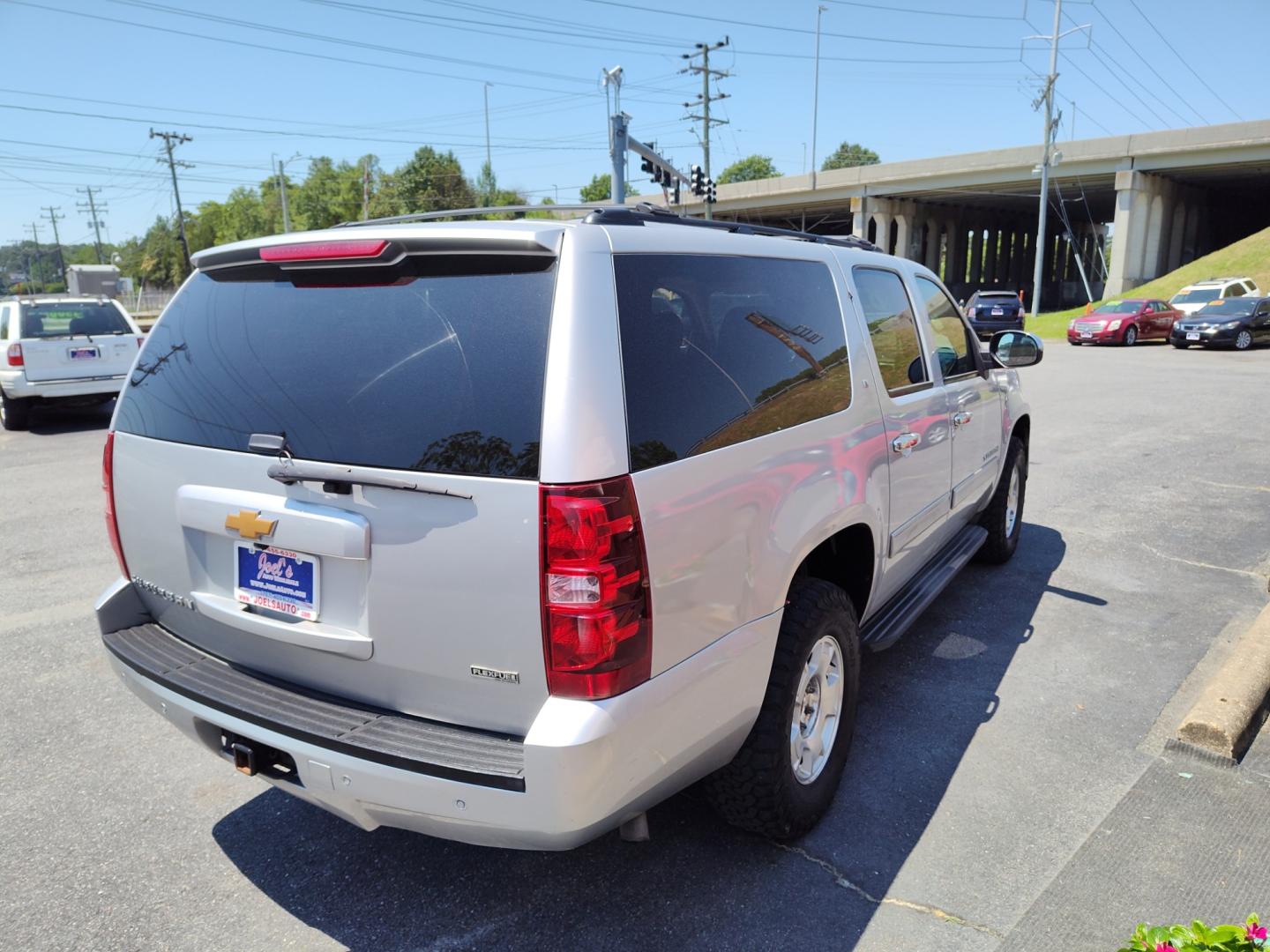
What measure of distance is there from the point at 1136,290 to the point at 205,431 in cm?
4533

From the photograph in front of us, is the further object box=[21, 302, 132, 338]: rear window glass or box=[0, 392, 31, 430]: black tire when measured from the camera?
box=[0, 392, 31, 430]: black tire

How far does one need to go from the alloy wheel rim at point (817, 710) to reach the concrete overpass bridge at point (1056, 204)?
143ft

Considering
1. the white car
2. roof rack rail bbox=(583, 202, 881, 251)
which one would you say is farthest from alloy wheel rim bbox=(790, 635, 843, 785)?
the white car

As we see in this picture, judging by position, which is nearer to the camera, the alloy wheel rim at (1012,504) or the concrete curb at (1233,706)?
the concrete curb at (1233,706)

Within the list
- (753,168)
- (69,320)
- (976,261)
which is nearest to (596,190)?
(753,168)

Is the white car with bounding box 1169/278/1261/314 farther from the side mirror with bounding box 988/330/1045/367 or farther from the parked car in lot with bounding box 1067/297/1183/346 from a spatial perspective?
the side mirror with bounding box 988/330/1045/367

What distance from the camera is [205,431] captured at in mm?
2592

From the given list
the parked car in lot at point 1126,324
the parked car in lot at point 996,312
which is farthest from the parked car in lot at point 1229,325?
the parked car in lot at point 996,312

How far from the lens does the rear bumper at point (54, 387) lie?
11453 mm

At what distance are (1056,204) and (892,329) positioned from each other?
57802 millimetres

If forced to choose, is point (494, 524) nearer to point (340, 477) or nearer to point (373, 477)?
point (373, 477)

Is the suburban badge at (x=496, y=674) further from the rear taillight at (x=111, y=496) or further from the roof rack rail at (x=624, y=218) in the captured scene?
the rear taillight at (x=111, y=496)

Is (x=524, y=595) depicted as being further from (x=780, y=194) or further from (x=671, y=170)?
(x=780, y=194)

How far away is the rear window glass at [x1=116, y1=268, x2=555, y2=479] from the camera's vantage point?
2127mm
